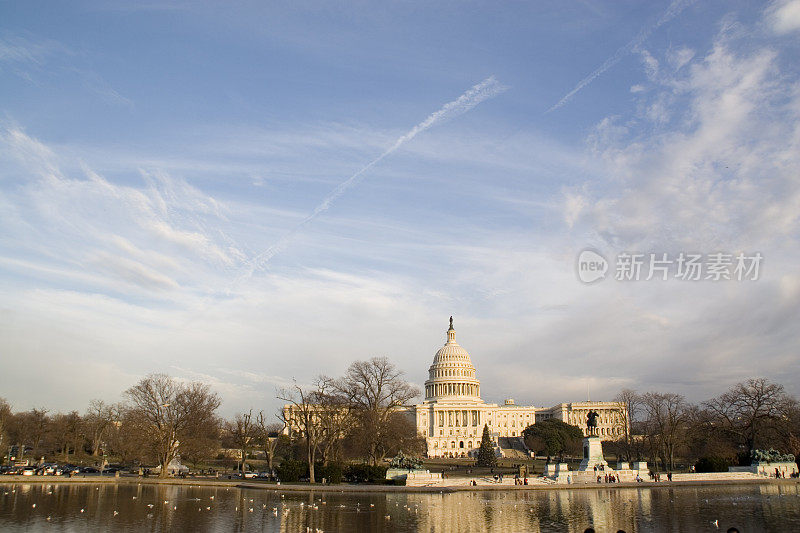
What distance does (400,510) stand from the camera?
35.7 m

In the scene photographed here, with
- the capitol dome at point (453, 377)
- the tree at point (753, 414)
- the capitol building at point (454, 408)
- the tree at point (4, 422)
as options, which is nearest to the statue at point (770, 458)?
the tree at point (753, 414)

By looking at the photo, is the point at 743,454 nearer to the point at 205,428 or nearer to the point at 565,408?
the point at 205,428

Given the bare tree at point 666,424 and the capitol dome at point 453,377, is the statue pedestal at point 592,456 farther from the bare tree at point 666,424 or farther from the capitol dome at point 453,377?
the capitol dome at point 453,377

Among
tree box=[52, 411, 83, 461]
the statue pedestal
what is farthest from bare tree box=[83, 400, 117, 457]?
the statue pedestal

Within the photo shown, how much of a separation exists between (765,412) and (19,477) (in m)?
77.2

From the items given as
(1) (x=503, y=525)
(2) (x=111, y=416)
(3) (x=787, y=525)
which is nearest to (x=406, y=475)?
(1) (x=503, y=525)

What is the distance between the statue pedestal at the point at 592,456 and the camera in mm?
60125

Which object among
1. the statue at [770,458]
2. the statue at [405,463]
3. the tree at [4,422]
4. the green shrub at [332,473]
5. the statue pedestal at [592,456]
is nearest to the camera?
the green shrub at [332,473]

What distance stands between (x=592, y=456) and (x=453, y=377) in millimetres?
108667

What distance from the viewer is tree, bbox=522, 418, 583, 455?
376 ft

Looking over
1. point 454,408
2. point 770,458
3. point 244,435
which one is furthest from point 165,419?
point 454,408

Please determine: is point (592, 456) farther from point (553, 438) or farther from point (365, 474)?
point (553, 438)

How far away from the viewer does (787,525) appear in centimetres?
2769

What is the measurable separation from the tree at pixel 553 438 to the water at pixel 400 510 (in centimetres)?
6666
